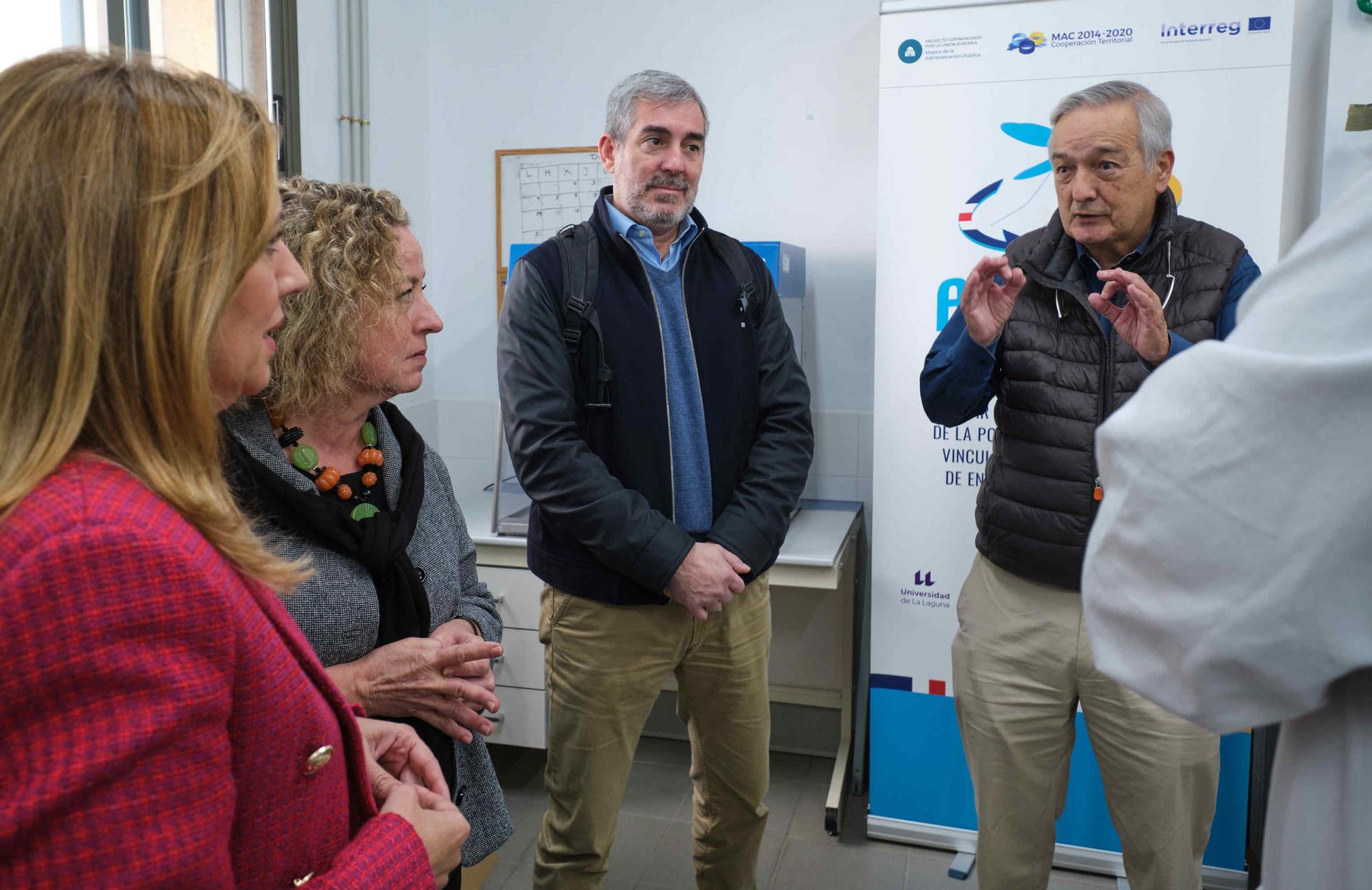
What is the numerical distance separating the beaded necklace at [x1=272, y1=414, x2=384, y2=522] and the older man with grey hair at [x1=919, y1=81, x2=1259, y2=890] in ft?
3.53

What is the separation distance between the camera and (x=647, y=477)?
6.16 feet

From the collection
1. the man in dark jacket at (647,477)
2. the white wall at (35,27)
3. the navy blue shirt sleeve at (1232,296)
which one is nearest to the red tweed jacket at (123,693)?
the man in dark jacket at (647,477)

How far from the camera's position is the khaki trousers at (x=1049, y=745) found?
66.6 inches

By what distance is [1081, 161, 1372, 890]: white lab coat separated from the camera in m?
0.56

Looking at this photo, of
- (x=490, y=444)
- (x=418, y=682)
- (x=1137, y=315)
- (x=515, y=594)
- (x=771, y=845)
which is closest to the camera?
(x=418, y=682)

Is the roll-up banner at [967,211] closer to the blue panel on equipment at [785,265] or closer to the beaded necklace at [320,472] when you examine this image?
the blue panel on equipment at [785,265]

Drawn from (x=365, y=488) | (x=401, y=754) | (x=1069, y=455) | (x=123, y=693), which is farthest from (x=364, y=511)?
(x=1069, y=455)

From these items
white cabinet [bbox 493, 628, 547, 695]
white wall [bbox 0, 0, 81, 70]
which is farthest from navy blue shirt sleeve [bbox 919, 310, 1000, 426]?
white wall [bbox 0, 0, 81, 70]

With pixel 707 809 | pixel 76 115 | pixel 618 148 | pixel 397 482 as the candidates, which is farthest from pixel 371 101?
pixel 76 115

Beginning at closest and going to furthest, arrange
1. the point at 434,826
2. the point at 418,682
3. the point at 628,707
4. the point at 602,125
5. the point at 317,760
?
the point at 317,760
the point at 434,826
the point at 418,682
the point at 628,707
the point at 602,125

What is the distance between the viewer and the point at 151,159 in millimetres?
671

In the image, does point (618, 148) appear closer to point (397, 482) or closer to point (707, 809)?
point (397, 482)

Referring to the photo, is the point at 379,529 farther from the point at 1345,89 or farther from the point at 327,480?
the point at 1345,89

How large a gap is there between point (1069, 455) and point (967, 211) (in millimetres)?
995
